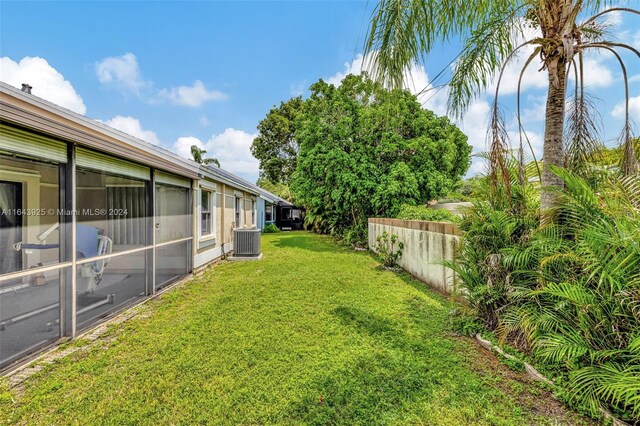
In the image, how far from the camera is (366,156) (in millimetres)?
13047

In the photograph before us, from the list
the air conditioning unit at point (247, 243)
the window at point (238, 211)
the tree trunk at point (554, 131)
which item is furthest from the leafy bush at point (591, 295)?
the window at point (238, 211)

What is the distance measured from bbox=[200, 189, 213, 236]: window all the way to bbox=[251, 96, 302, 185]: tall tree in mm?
18602

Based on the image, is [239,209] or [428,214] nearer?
[428,214]

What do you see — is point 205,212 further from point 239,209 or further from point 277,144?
point 277,144

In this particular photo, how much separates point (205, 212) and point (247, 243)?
217 centimetres

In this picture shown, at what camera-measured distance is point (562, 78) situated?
11.3 feet

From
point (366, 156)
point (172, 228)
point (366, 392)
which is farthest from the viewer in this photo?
point (366, 156)

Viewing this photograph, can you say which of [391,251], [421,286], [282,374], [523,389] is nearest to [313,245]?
[391,251]

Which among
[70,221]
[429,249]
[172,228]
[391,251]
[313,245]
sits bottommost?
[313,245]

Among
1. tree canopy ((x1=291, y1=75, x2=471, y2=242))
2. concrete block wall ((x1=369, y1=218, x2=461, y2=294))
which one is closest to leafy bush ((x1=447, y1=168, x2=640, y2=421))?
concrete block wall ((x1=369, y1=218, x2=461, y2=294))

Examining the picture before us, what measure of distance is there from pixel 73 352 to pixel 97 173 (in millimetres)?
2570

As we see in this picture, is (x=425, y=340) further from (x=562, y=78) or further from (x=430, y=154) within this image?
(x=430, y=154)

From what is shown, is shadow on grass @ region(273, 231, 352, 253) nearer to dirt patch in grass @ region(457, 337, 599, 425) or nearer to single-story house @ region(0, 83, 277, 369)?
single-story house @ region(0, 83, 277, 369)

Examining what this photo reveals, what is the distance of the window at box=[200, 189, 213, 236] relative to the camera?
8364 millimetres
